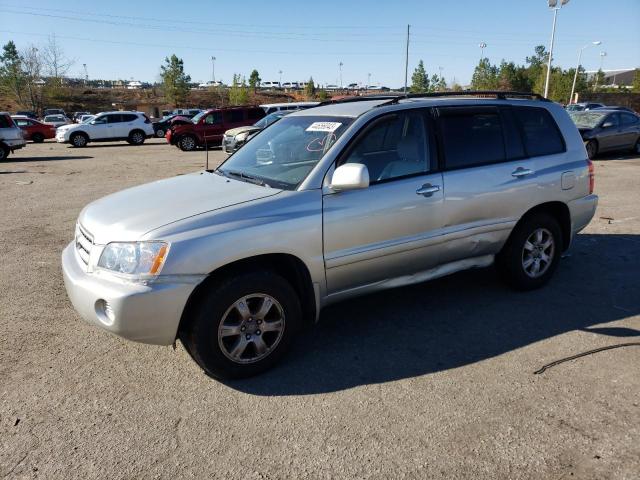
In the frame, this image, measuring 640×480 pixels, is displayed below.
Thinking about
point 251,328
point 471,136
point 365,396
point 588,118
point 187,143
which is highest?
point 588,118

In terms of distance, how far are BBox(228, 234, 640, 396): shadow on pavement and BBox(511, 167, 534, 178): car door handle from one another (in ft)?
3.80

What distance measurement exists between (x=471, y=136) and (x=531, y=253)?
1.34 meters

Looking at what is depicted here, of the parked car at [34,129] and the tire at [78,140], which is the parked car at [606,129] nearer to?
the tire at [78,140]

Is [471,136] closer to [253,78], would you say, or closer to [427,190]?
[427,190]

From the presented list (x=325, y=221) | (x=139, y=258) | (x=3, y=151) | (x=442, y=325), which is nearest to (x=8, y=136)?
(x=3, y=151)

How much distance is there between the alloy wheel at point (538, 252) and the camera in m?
4.55

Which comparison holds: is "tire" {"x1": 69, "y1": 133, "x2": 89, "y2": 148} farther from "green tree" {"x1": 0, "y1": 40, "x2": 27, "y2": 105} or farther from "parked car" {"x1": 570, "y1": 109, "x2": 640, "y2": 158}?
"green tree" {"x1": 0, "y1": 40, "x2": 27, "y2": 105}

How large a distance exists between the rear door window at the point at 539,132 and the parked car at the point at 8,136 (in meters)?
18.3

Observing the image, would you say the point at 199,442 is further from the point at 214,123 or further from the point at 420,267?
the point at 214,123

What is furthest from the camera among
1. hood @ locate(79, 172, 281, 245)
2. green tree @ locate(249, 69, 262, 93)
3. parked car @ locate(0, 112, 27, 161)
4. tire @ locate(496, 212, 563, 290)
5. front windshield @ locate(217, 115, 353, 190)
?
green tree @ locate(249, 69, 262, 93)

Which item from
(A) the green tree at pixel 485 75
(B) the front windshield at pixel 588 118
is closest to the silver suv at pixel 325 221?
(B) the front windshield at pixel 588 118

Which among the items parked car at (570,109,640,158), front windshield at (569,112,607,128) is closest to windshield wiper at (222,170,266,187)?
parked car at (570,109,640,158)

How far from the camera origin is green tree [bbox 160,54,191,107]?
69500 mm

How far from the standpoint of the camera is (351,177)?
3.19m
